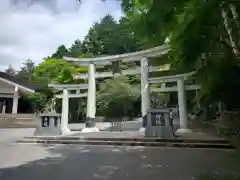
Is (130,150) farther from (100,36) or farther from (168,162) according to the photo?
(100,36)

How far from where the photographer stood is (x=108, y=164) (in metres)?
7.40

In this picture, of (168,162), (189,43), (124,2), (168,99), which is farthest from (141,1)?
(168,99)

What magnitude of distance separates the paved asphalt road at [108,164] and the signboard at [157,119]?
82.7 inches

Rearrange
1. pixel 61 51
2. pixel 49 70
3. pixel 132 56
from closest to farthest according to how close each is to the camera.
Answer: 1. pixel 132 56
2. pixel 49 70
3. pixel 61 51

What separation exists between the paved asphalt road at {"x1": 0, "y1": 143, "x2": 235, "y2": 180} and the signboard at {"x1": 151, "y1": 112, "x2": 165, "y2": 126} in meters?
2.10

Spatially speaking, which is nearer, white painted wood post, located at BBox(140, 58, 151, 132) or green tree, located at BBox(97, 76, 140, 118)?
white painted wood post, located at BBox(140, 58, 151, 132)

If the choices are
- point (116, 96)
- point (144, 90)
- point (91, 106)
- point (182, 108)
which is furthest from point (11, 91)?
point (182, 108)

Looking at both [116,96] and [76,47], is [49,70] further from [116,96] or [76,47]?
[76,47]

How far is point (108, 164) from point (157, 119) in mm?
5081

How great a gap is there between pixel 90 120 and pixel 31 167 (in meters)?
8.89

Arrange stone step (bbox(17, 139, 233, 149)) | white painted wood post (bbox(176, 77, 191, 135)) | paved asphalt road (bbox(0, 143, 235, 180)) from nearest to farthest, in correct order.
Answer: paved asphalt road (bbox(0, 143, 235, 180)) < stone step (bbox(17, 139, 233, 149)) < white painted wood post (bbox(176, 77, 191, 135))

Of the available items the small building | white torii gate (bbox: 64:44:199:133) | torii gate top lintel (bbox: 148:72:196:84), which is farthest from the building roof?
torii gate top lintel (bbox: 148:72:196:84)

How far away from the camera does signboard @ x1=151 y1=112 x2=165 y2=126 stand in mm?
11938

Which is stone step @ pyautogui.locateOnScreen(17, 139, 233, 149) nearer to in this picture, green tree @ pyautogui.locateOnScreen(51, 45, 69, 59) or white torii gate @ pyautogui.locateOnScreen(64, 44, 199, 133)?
white torii gate @ pyautogui.locateOnScreen(64, 44, 199, 133)
